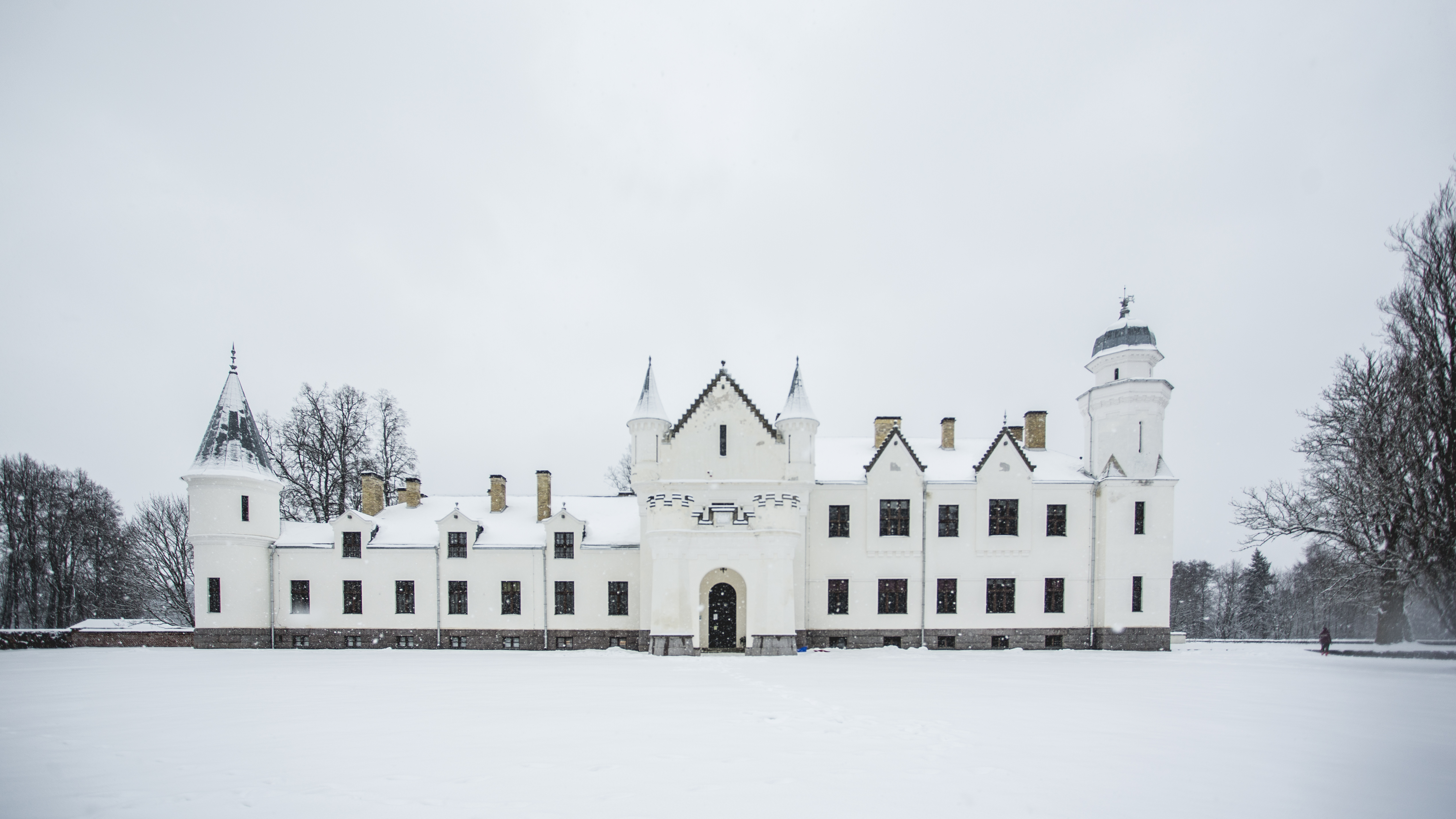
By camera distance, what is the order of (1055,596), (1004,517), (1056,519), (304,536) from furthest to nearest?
(304,536)
(1056,519)
(1004,517)
(1055,596)

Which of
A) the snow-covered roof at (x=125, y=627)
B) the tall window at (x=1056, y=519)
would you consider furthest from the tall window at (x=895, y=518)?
the snow-covered roof at (x=125, y=627)

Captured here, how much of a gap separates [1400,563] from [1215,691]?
31.5 ft

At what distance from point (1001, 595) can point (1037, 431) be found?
8064 millimetres

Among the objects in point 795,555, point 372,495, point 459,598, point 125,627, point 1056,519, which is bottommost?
point 125,627

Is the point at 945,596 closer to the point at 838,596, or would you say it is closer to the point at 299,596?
the point at 838,596

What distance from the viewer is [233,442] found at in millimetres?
28453

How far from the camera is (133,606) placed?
136ft

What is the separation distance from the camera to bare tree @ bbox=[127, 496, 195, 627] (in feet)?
123

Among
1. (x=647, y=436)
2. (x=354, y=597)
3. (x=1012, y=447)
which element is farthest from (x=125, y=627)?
(x=1012, y=447)

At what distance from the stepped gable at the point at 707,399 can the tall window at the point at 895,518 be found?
5.47m

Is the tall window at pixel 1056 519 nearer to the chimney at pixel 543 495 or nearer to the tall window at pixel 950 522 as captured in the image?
the tall window at pixel 950 522

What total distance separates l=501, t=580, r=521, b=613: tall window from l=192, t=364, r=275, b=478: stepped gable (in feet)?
37.2

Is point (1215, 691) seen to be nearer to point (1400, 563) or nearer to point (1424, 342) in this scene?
point (1400, 563)

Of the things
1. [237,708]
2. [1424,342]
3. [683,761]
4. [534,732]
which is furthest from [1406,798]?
[237,708]
